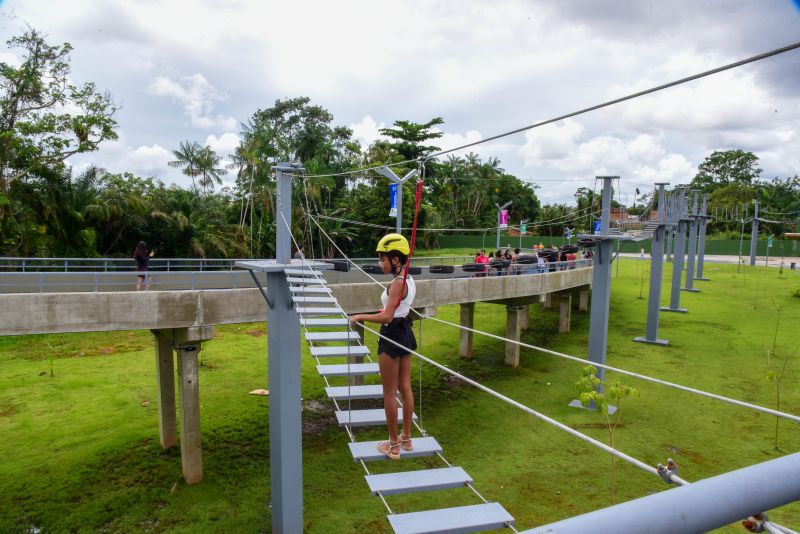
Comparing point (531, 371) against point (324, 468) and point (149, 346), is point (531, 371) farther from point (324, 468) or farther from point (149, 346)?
point (149, 346)

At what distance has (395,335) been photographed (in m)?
5.45

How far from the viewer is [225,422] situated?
15.2 metres

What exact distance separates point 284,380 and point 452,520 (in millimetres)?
5435

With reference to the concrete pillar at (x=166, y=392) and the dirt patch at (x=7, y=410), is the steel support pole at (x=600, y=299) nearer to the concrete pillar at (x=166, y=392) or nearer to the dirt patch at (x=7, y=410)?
the concrete pillar at (x=166, y=392)

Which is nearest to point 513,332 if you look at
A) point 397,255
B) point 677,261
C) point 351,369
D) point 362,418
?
point 677,261

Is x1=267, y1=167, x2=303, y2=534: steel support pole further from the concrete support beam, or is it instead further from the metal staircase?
the concrete support beam

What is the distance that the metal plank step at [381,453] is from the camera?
17.9ft

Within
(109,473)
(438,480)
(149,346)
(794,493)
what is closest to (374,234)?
(149,346)

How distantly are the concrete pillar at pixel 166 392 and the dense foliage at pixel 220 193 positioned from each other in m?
5.21

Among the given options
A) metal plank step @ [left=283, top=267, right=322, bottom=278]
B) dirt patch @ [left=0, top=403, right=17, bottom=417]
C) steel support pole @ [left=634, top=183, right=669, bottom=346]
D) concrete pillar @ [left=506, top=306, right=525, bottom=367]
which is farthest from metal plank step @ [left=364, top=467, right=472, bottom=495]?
steel support pole @ [left=634, top=183, right=669, bottom=346]

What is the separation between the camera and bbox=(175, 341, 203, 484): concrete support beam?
40.5 ft

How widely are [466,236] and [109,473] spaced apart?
5905 cm

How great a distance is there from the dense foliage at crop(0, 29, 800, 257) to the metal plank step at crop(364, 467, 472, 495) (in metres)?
3.25

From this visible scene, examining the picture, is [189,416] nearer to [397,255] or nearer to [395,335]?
[395,335]
